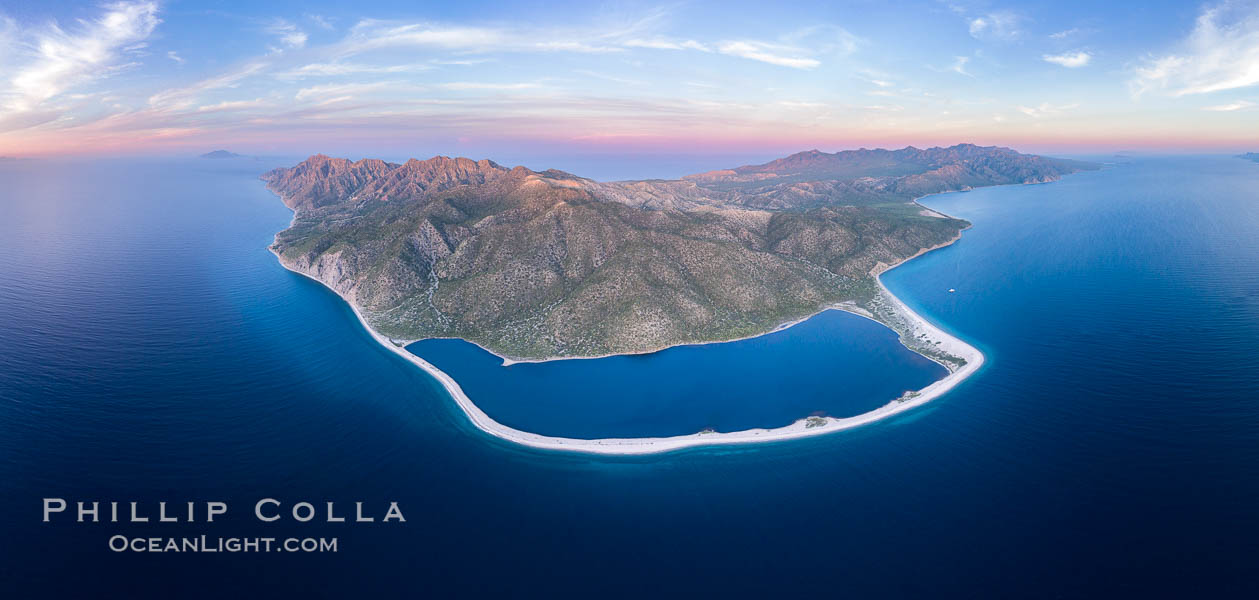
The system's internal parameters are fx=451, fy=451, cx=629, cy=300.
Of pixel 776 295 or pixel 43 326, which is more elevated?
pixel 776 295

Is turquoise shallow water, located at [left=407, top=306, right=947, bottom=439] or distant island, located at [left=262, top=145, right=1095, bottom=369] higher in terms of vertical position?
distant island, located at [left=262, top=145, right=1095, bottom=369]

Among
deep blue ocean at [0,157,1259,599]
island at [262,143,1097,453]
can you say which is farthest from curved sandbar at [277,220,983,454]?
deep blue ocean at [0,157,1259,599]

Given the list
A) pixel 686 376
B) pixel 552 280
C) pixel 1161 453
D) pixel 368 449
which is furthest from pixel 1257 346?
pixel 368 449

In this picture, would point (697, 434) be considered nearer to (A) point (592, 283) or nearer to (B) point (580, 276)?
(A) point (592, 283)

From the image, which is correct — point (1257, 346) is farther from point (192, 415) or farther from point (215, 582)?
point (192, 415)

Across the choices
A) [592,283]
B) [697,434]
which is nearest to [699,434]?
[697,434]

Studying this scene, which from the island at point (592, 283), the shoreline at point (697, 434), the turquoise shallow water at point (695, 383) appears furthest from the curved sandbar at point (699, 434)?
the turquoise shallow water at point (695, 383)

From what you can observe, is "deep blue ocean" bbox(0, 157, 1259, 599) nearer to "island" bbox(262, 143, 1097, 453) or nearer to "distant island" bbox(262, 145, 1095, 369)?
"island" bbox(262, 143, 1097, 453)

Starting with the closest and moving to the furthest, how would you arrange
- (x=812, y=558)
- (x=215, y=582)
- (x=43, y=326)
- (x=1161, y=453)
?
(x=215, y=582)
(x=812, y=558)
(x=1161, y=453)
(x=43, y=326)

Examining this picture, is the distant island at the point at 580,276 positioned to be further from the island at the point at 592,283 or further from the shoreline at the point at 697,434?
the shoreline at the point at 697,434

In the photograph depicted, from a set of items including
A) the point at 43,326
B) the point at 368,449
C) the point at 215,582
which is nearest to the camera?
the point at 215,582
